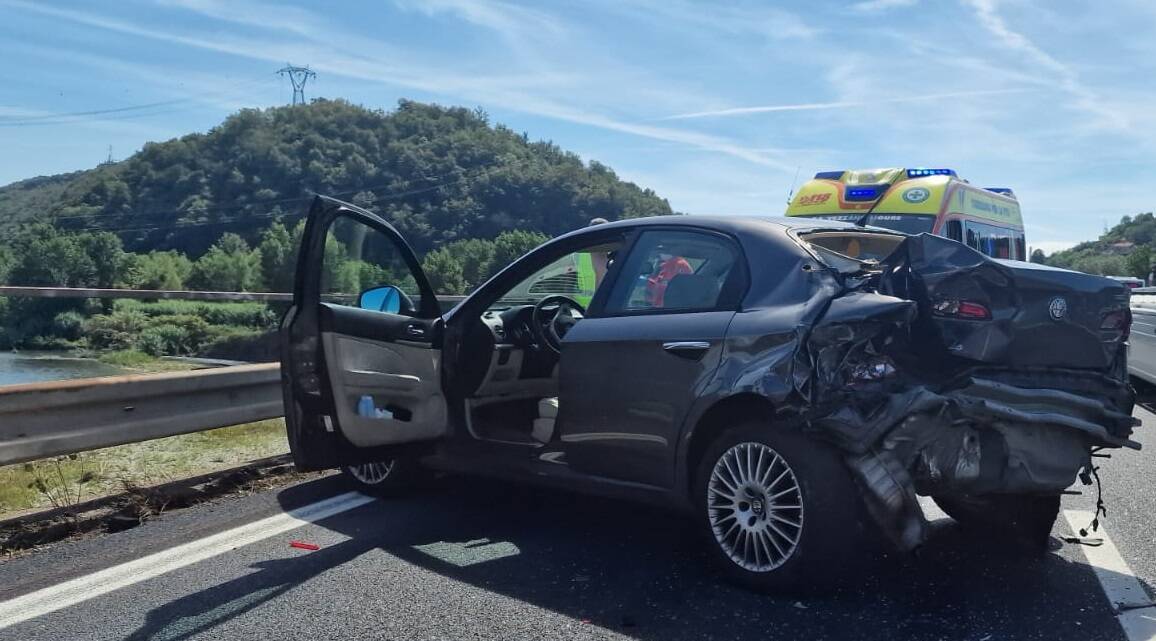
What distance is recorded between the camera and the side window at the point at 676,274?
13.9ft

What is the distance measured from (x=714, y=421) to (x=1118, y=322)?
5.83ft

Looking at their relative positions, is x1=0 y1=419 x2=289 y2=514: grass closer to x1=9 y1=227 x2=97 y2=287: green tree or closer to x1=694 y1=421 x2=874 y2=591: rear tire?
x1=9 y1=227 x2=97 y2=287: green tree

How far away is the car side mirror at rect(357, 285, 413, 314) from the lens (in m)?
5.15

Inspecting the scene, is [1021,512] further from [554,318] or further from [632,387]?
[554,318]

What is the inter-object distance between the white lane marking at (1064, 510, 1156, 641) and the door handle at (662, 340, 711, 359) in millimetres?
1878

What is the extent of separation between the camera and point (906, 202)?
37.8 ft

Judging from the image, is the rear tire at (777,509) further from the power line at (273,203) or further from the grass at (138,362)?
the power line at (273,203)

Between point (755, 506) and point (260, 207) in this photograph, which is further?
point (260, 207)

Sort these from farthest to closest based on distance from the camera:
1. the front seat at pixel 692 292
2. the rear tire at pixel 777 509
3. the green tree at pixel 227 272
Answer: the green tree at pixel 227 272 → the front seat at pixel 692 292 → the rear tire at pixel 777 509


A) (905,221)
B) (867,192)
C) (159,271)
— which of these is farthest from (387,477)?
(867,192)

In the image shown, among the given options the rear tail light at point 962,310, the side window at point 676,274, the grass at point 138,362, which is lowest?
the grass at point 138,362

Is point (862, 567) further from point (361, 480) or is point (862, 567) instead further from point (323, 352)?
point (361, 480)

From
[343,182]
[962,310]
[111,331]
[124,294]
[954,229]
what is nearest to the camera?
[962,310]

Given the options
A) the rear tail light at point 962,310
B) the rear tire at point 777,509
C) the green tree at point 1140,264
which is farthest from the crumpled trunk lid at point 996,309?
the green tree at point 1140,264
